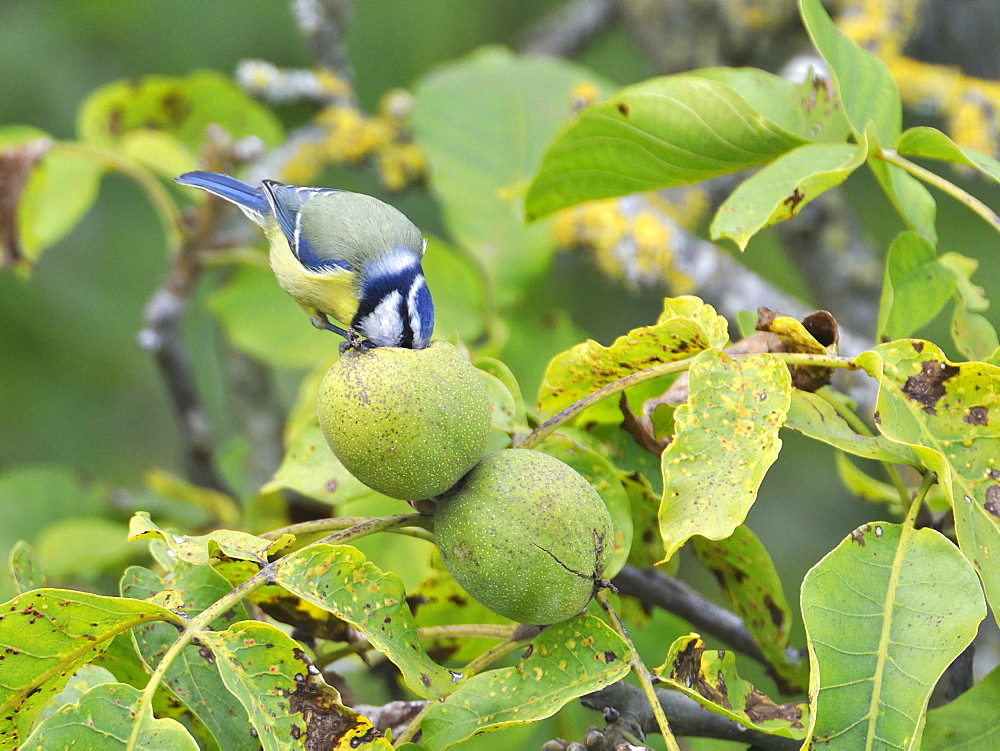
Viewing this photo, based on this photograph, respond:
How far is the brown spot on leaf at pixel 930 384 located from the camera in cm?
76

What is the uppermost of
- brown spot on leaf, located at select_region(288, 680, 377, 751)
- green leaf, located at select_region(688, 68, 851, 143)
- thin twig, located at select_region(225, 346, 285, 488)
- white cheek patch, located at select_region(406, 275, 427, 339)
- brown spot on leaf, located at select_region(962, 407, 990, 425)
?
green leaf, located at select_region(688, 68, 851, 143)

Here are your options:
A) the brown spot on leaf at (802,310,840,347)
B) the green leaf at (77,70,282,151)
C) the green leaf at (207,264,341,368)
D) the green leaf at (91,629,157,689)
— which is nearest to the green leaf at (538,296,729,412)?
the brown spot on leaf at (802,310,840,347)

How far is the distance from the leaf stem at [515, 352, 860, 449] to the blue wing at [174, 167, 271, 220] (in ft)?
2.95

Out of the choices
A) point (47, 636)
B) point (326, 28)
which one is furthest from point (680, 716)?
point (326, 28)

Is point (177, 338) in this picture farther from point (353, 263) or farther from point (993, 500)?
point (993, 500)

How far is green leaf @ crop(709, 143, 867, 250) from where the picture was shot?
0.84 metres

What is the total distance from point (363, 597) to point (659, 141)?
0.55 metres

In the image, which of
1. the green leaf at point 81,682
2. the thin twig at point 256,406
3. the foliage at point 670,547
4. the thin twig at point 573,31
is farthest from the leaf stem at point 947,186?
the thin twig at point 573,31

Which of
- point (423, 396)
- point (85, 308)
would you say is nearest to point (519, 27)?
point (85, 308)

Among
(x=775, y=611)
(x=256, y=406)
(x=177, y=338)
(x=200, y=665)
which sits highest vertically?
(x=200, y=665)

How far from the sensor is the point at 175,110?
2.18 metres

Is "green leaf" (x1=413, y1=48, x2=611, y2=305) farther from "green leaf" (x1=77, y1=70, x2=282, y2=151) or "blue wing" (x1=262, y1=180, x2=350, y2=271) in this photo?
"green leaf" (x1=77, y1=70, x2=282, y2=151)

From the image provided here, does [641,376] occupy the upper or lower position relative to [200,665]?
upper

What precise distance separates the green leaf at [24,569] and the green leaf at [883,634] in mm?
674
